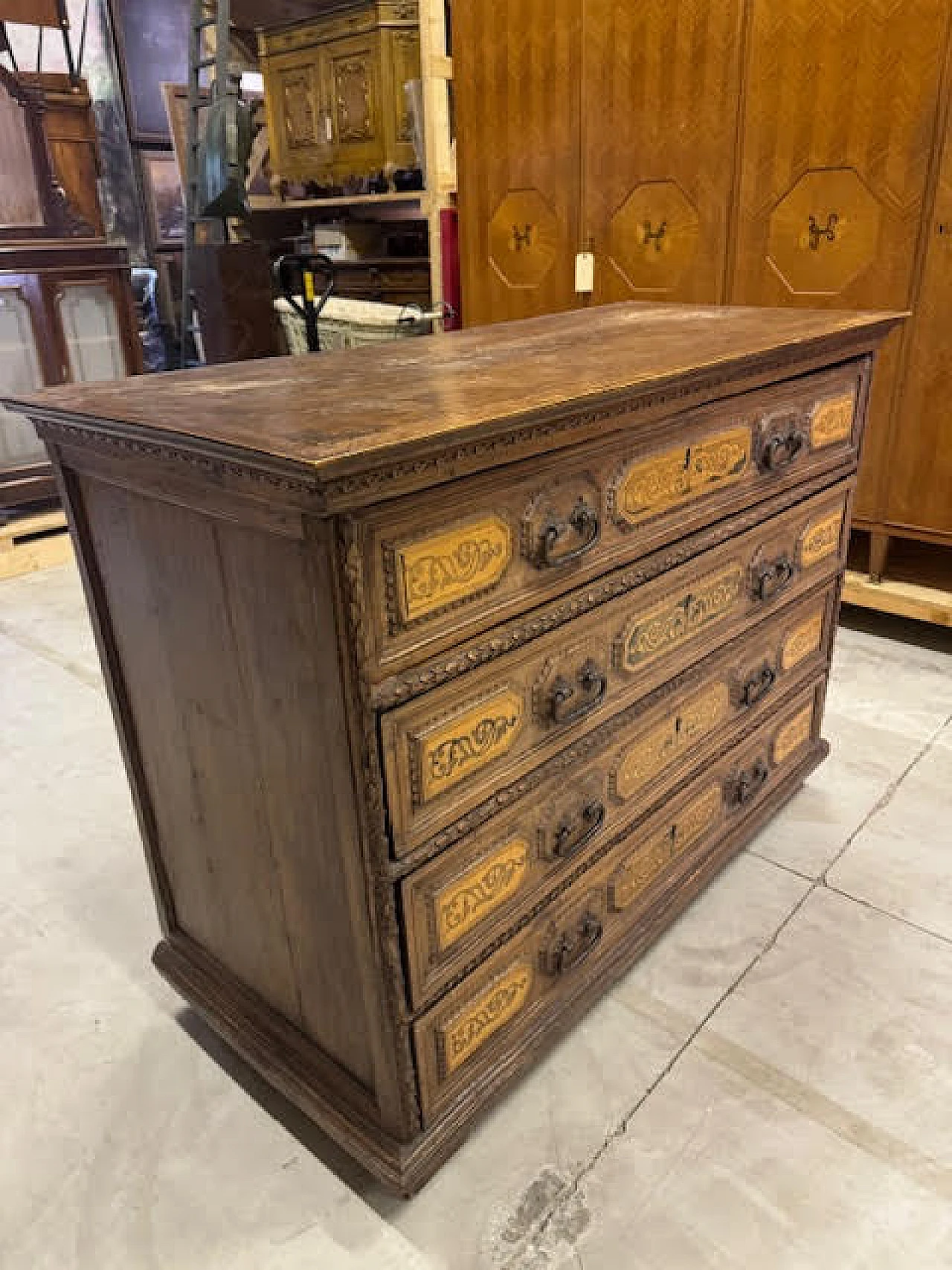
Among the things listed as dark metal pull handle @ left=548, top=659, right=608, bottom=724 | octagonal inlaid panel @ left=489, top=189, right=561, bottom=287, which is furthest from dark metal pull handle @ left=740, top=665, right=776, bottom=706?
octagonal inlaid panel @ left=489, top=189, right=561, bottom=287

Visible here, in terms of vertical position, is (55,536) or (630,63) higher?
(630,63)

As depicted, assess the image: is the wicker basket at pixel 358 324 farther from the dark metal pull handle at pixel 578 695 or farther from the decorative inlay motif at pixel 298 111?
the dark metal pull handle at pixel 578 695

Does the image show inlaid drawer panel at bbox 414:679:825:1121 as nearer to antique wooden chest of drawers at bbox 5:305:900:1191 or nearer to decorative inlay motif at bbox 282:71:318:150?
antique wooden chest of drawers at bbox 5:305:900:1191

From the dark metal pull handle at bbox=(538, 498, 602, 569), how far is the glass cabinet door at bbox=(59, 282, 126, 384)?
10.2 feet

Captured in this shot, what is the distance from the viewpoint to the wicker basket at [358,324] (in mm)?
3016

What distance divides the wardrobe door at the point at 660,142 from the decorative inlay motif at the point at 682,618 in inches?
65.2

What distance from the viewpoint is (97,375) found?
3748 mm

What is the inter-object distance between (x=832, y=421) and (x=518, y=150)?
78.4 inches

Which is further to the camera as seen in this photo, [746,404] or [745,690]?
[745,690]

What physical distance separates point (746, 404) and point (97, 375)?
3.21 m

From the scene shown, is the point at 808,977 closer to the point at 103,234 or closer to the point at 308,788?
the point at 308,788

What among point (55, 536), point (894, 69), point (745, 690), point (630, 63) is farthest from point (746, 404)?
point (55, 536)

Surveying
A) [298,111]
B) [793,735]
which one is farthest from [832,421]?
[298,111]

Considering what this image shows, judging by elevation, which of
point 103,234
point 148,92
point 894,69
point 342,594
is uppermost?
point 148,92
